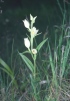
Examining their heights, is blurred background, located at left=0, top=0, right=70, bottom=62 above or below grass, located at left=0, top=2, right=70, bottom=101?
above

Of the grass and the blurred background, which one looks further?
the blurred background

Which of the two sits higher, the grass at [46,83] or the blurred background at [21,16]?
the blurred background at [21,16]

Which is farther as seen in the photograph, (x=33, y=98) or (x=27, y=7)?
(x=27, y=7)

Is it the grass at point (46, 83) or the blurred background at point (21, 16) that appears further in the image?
the blurred background at point (21, 16)

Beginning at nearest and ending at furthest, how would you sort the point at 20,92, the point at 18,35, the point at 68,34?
the point at 20,92, the point at 68,34, the point at 18,35

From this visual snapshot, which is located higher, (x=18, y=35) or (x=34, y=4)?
(x=34, y=4)

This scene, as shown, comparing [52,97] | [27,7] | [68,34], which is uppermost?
[27,7]

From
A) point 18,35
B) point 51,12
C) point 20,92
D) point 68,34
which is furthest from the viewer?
point 51,12

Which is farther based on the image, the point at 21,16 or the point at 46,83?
the point at 21,16

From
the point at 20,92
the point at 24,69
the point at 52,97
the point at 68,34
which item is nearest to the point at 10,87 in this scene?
the point at 20,92

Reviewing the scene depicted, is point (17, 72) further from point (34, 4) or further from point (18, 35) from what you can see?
point (34, 4)

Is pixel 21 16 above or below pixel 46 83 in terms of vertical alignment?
above
